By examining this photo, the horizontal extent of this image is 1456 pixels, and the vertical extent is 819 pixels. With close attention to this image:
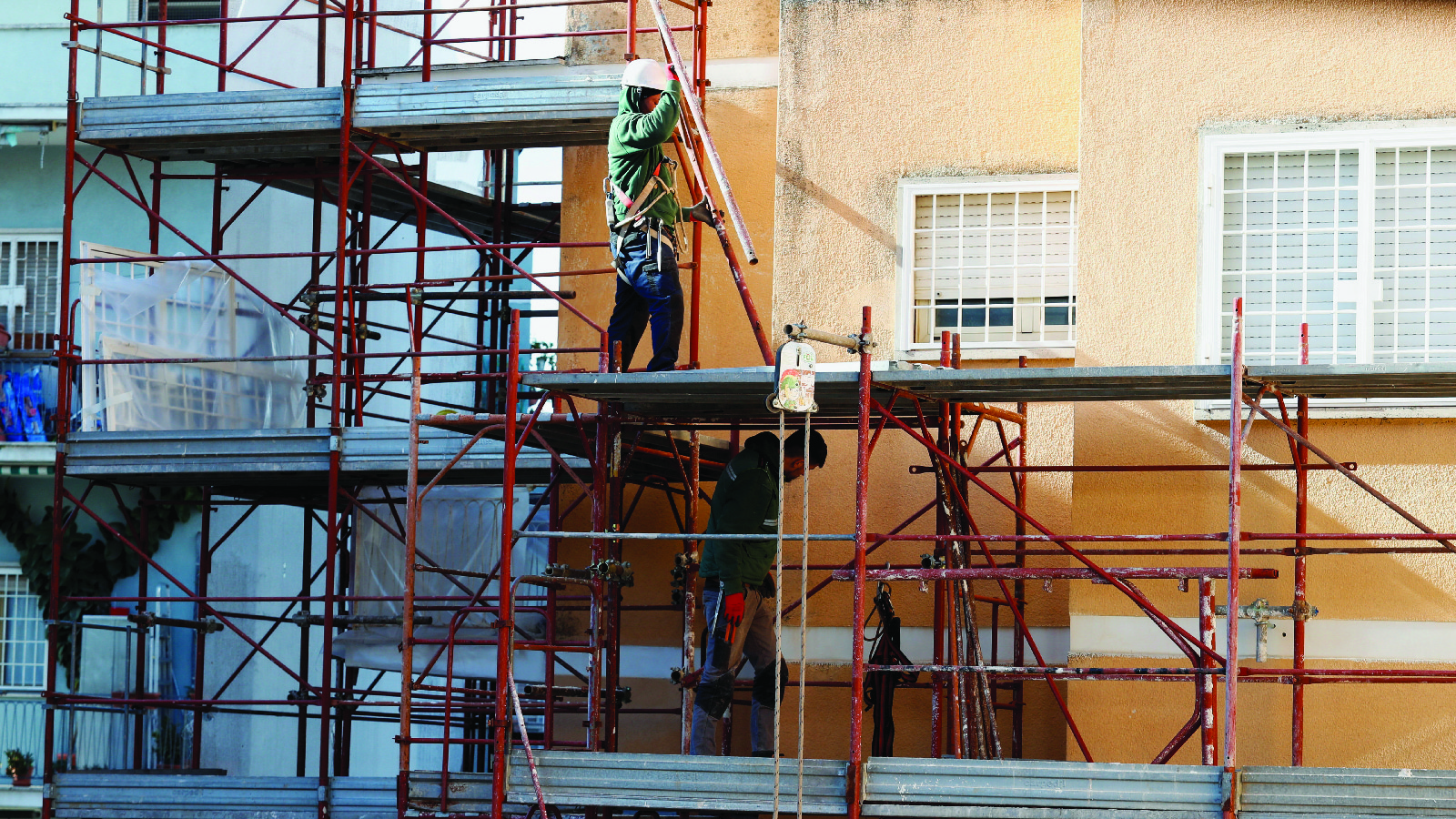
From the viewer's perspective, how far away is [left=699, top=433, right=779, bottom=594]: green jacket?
11.4m

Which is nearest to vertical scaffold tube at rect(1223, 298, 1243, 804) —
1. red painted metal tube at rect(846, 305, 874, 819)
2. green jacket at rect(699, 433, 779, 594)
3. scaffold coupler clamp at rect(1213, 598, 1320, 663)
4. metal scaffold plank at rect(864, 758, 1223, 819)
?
metal scaffold plank at rect(864, 758, 1223, 819)

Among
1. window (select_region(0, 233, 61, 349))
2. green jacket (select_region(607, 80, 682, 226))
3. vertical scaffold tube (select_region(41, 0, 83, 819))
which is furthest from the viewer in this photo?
window (select_region(0, 233, 61, 349))

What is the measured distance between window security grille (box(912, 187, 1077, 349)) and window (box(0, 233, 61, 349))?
11184 millimetres

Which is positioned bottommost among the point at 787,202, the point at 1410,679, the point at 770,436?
the point at 1410,679

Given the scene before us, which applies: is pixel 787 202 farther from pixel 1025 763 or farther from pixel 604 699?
pixel 1025 763

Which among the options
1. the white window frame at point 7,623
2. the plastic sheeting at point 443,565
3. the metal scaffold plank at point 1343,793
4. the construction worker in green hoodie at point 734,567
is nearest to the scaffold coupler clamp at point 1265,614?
the metal scaffold plank at point 1343,793

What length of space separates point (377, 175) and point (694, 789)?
8340 millimetres

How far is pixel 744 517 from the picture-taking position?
1146cm

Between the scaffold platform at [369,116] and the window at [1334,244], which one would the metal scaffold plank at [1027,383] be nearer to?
the window at [1334,244]

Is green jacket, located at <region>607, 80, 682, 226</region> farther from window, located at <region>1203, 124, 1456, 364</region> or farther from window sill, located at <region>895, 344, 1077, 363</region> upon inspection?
window, located at <region>1203, 124, 1456, 364</region>

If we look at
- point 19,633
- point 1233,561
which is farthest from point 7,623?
point 1233,561

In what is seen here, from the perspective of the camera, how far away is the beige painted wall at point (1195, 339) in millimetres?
11516

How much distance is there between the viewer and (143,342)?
14945 millimetres

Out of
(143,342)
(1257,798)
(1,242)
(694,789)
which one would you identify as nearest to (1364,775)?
(1257,798)
